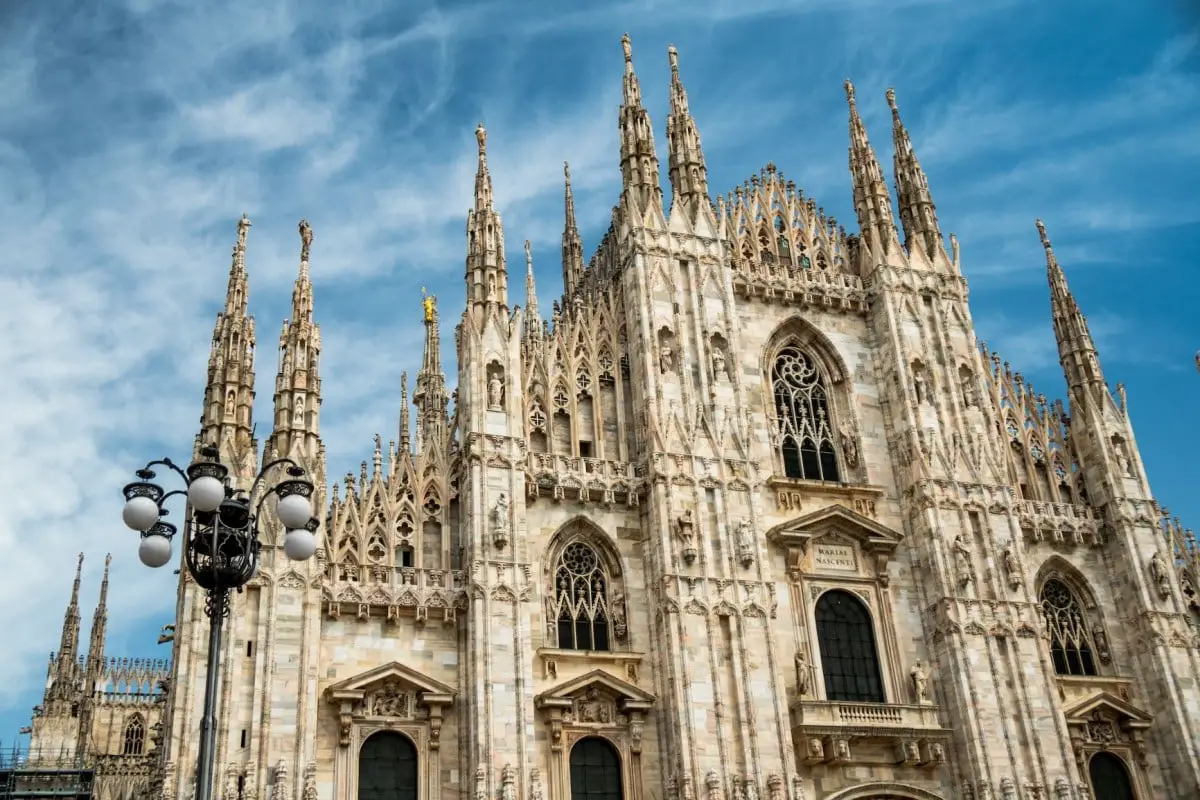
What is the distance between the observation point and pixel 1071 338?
34562 millimetres

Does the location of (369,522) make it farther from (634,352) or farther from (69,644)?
(69,644)

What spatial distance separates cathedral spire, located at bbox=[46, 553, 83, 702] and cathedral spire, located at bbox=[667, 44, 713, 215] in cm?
3847

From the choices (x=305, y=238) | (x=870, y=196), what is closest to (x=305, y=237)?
(x=305, y=238)

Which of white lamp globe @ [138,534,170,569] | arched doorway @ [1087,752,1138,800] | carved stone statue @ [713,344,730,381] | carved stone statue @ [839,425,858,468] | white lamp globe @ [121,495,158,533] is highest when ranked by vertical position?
carved stone statue @ [713,344,730,381]

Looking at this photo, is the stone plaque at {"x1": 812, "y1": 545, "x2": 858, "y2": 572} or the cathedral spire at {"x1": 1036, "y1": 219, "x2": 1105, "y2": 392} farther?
the cathedral spire at {"x1": 1036, "y1": 219, "x2": 1105, "y2": 392}

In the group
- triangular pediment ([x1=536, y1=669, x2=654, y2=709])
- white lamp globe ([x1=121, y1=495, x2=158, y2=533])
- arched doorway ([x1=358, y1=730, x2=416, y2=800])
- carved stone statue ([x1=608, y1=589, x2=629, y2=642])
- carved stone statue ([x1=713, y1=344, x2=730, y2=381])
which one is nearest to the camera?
white lamp globe ([x1=121, y1=495, x2=158, y2=533])

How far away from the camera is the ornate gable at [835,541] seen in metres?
28.6

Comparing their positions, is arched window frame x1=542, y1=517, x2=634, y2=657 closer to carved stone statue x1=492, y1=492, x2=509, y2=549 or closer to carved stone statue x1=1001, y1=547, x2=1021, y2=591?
carved stone statue x1=492, y1=492, x2=509, y2=549

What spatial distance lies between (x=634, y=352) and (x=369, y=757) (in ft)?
36.6

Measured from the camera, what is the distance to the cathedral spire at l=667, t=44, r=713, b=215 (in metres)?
32.1

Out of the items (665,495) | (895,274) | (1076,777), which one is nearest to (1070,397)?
(895,274)

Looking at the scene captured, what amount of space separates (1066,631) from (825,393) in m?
8.37

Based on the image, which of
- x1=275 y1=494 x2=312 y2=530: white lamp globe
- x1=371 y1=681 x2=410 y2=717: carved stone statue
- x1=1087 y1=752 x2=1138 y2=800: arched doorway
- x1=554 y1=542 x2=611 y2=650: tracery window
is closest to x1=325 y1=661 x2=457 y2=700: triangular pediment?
x1=371 y1=681 x2=410 y2=717: carved stone statue

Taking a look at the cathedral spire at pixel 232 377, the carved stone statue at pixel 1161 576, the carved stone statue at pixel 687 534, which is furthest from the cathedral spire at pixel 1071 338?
the cathedral spire at pixel 232 377
